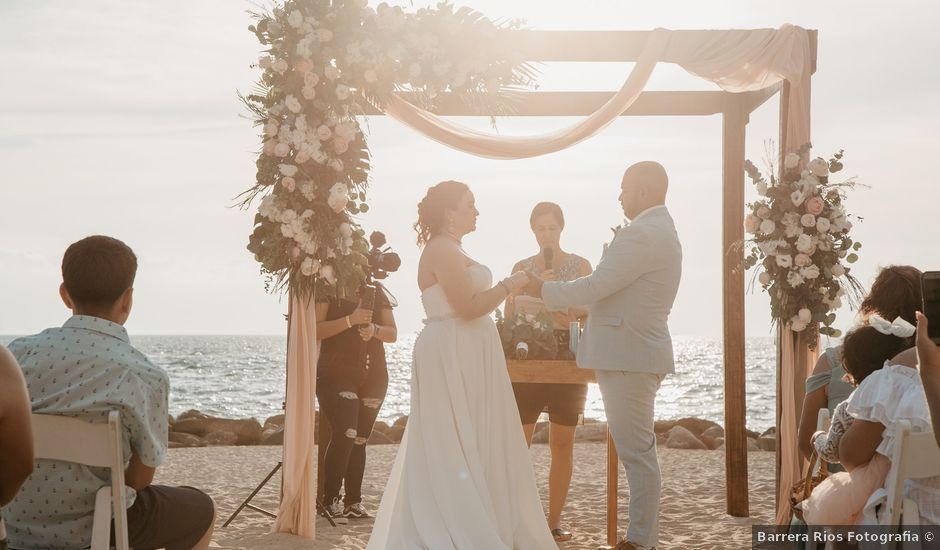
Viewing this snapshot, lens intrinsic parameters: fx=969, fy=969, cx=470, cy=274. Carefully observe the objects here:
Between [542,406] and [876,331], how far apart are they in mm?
2911

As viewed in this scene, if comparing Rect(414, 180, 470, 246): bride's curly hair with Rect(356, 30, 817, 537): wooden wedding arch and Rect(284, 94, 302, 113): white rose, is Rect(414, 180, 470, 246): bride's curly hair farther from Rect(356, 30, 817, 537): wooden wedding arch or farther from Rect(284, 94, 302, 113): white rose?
Rect(356, 30, 817, 537): wooden wedding arch

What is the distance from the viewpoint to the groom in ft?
16.8

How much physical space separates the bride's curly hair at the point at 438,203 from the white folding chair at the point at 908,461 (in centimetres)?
288

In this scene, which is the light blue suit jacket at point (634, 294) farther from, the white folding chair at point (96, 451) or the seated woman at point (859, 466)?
the white folding chair at point (96, 451)

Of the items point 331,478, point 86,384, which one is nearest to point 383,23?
point 331,478

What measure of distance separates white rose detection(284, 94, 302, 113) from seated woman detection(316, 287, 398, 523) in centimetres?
139

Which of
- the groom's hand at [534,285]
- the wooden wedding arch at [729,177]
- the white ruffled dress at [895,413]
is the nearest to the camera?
the white ruffled dress at [895,413]

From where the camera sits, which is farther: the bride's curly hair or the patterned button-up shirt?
the bride's curly hair

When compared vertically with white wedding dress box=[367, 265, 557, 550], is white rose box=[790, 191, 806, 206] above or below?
above

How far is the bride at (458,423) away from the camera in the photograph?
201 inches

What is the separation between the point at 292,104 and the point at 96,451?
332 cm

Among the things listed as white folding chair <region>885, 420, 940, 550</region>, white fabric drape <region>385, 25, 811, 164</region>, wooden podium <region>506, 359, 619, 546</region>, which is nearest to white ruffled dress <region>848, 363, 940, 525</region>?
white folding chair <region>885, 420, 940, 550</region>

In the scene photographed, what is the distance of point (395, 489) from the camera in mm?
5336

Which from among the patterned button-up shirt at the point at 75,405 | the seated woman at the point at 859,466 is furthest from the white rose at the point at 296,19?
the seated woman at the point at 859,466
